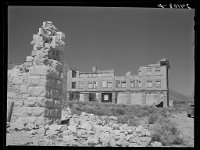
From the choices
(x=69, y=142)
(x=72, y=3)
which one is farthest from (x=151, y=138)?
(x=72, y=3)

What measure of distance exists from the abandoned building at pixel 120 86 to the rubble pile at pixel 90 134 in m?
0.67

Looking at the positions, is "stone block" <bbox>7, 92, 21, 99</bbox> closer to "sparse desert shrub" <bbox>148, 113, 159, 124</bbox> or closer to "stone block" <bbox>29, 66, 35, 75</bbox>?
"stone block" <bbox>29, 66, 35, 75</bbox>

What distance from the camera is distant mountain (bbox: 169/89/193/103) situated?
7763 millimetres

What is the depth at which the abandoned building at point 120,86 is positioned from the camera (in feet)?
26.1

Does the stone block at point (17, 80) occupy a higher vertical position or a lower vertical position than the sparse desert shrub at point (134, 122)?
higher

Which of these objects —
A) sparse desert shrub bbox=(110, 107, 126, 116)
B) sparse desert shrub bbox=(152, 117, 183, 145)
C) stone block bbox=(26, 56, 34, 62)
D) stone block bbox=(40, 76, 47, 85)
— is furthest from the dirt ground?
stone block bbox=(26, 56, 34, 62)

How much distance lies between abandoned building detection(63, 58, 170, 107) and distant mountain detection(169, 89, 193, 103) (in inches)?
5.2

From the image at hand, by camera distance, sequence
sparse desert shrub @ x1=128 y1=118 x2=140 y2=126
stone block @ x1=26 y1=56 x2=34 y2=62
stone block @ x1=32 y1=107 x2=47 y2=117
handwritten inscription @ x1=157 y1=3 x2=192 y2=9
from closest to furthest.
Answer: handwritten inscription @ x1=157 y1=3 x2=192 y2=9
stone block @ x1=32 y1=107 x2=47 y2=117
sparse desert shrub @ x1=128 y1=118 x2=140 y2=126
stone block @ x1=26 y1=56 x2=34 y2=62

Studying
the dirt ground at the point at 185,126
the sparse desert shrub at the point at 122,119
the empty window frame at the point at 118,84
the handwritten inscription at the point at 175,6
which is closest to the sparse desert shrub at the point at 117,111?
the sparse desert shrub at the point at 122,119

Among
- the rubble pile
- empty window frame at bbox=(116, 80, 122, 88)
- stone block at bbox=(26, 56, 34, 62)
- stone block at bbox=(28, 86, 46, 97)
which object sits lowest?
the rubble pile

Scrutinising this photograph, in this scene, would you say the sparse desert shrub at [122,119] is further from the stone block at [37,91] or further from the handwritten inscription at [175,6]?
the handwritten inscription at [175,6]

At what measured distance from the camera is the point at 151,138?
745 centimetres

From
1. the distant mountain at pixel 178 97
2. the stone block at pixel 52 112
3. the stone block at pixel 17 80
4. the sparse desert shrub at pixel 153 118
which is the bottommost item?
the sparse desert shrub at pixel 153 118
